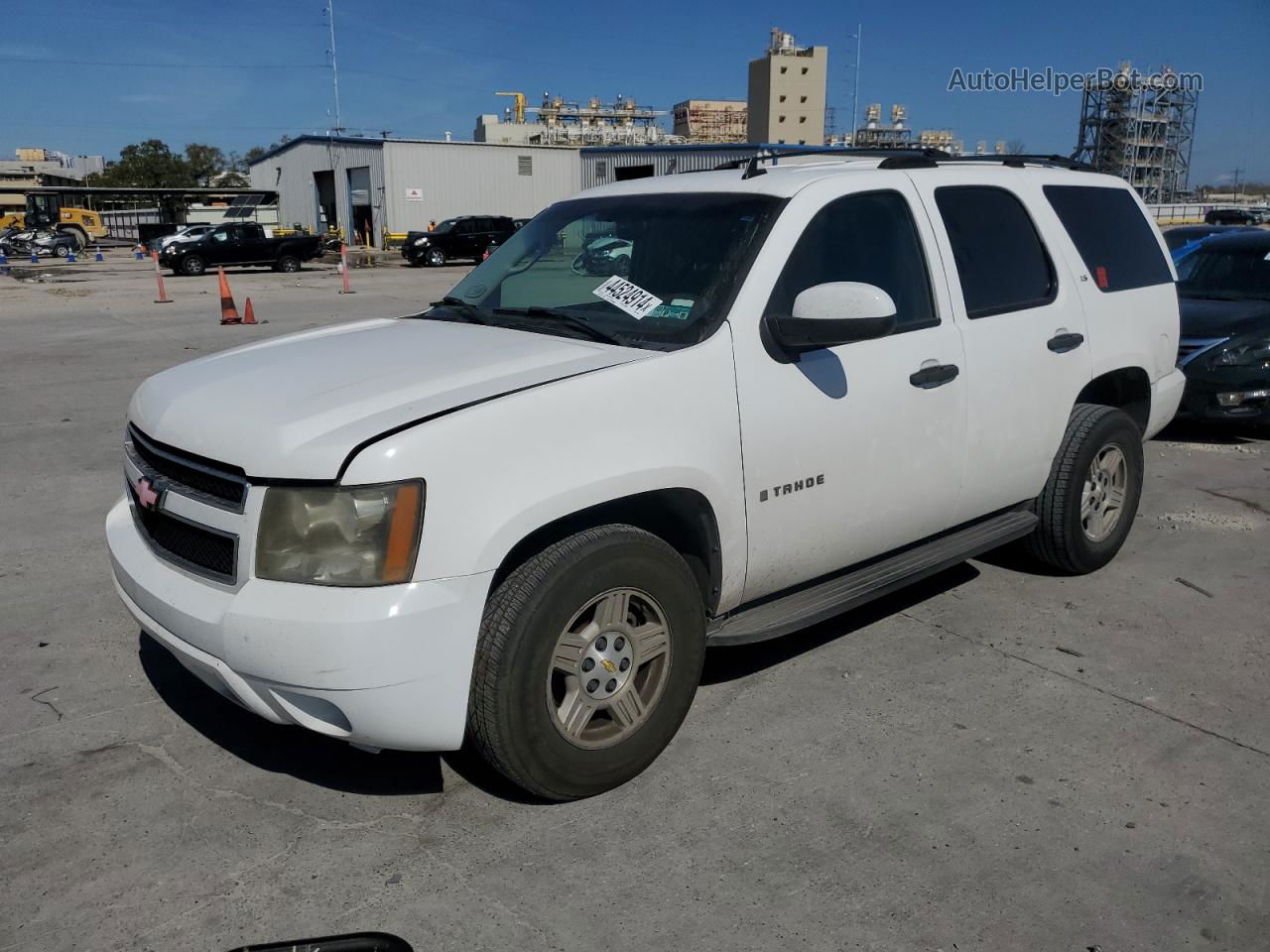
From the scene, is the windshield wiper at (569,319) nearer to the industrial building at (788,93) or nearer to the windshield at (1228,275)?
the windshield at (1228,275)

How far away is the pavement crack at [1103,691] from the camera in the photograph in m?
3.60

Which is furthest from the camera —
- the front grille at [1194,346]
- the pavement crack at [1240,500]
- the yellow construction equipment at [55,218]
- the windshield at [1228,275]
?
the yellow construction equipment at [55,218]

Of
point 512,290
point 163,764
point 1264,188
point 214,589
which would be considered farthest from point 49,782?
point 1264,188

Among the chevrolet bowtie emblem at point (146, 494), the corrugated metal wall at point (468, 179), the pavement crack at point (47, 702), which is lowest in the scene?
the pavement crack at point (47, 702)

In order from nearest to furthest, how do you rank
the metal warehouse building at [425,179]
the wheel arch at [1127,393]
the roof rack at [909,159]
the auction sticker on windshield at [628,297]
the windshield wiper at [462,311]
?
the auction sticker on windshield at [628,297] → the windshield wiper at [462,311] → the roof rack at [909,159] → the wheel arch at [1127,393] → the metal warehouse building at [425,179]

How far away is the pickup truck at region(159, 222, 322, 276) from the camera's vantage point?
31500 mm

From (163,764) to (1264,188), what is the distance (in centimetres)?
18098

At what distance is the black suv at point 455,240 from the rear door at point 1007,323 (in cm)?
3374

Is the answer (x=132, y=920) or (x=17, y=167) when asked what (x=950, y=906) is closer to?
(x=132, y=920)

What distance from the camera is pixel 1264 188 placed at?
15138 centimetres

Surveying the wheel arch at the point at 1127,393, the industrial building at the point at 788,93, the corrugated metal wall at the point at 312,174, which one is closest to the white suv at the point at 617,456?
the wheel arch at the point at 1127,393

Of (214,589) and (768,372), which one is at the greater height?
(768,372)

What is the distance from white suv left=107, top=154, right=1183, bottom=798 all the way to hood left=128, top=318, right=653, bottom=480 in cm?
1

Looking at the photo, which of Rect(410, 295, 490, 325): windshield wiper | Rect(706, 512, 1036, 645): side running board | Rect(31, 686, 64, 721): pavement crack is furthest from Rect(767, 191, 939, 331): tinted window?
Rect(31, 686, 64, 721): pavement crack
